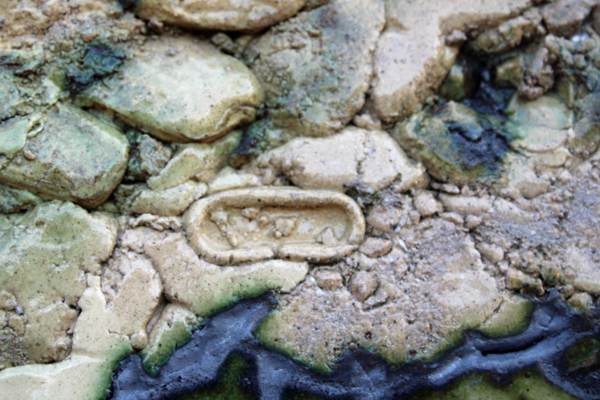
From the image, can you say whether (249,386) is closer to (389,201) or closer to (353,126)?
A: (389,201)

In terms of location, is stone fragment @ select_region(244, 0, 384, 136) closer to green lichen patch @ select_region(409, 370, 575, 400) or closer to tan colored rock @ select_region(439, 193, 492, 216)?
tan colored rock @ select_region(439, 193, 492, 216)

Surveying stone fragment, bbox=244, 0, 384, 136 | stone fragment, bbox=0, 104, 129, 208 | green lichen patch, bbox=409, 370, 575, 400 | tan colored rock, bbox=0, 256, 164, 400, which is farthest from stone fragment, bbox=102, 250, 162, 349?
green lichen patch, bbox=409, 370, 575, 400

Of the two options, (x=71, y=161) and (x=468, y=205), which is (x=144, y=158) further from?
(x=468, y=205)

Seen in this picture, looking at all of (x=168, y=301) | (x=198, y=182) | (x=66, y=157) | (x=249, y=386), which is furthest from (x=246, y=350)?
(x=66, y=157)

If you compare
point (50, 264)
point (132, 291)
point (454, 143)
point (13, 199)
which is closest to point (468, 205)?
point (454, 143)

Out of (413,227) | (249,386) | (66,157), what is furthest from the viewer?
(413,227)
